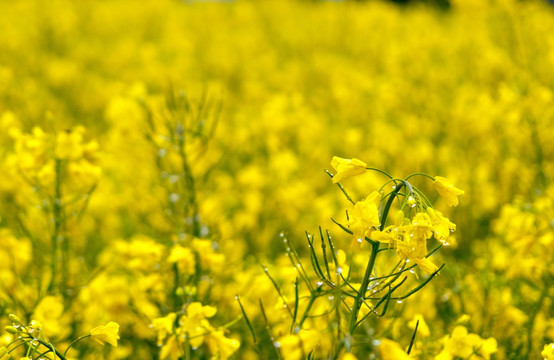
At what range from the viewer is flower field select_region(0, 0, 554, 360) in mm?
1657

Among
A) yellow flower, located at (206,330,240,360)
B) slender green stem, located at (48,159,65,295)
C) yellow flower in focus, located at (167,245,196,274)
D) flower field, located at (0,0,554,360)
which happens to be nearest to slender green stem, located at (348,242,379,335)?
flower field, located at (0,0,554,360)

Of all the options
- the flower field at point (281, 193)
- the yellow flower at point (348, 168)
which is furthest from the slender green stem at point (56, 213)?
the yellow flower at point (348, 168)

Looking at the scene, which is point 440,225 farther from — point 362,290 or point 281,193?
point 281,193

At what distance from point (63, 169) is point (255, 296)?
88cm

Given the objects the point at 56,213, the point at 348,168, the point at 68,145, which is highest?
the point at 68,145

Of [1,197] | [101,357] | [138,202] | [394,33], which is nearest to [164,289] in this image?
[101,357]

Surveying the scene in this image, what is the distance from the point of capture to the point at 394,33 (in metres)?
9.09

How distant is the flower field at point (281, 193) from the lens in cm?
166

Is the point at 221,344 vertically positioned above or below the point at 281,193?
below

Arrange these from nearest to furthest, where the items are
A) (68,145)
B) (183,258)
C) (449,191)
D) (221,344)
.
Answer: (449,191) → (221,344) → (183,258) → (68,145)

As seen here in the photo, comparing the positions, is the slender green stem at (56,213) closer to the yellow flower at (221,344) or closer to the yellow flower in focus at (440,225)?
the yellow flower at (221,344)

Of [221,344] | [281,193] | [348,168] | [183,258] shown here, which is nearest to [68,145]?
[183,258]

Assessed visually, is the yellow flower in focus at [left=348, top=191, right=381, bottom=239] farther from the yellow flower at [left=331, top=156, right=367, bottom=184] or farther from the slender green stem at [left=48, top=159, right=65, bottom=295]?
the slender green stem at [left=48, top=159, right=65, bottom=295]

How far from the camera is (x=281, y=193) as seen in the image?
394 cm
